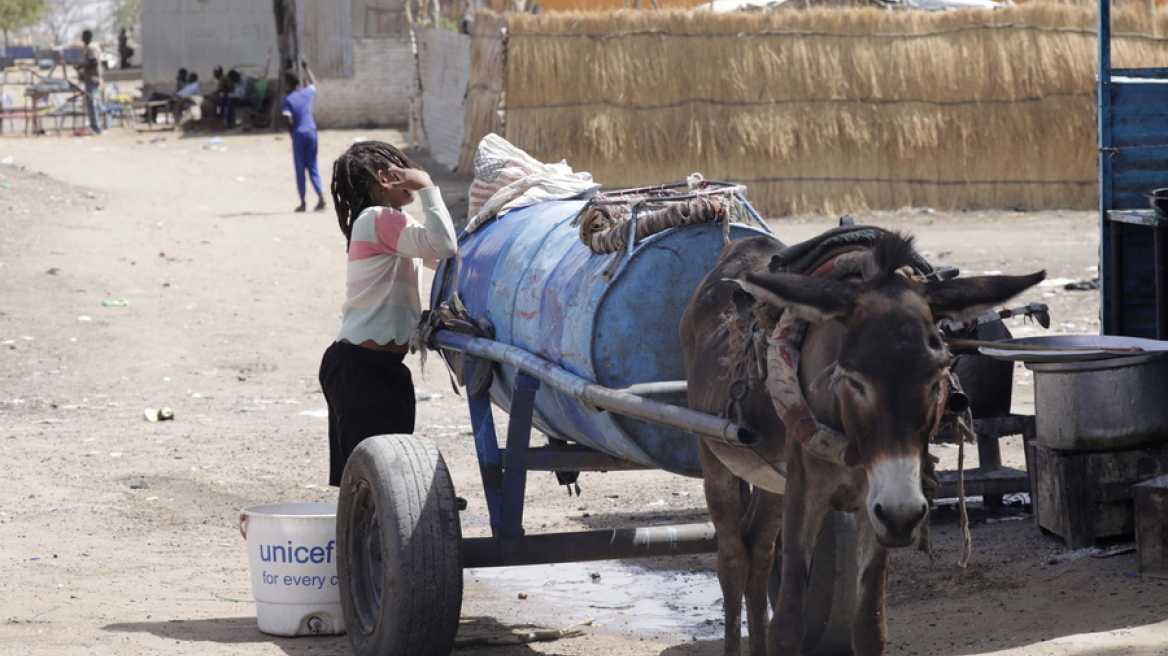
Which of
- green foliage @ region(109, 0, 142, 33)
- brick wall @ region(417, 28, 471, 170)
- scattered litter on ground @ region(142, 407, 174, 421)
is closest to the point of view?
scattered litter on ground @ region(142, 407, 174, 421)

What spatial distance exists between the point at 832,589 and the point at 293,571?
1.95 m

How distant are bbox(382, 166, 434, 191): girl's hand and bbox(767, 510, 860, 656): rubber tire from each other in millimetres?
1928

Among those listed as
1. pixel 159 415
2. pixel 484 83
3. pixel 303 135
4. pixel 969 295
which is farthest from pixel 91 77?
pixel 969 295

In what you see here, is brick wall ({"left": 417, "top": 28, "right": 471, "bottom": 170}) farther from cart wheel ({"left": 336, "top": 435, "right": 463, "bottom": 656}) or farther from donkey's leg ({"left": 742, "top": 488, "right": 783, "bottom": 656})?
donkey's leg ({"left": 742, "top": 488, "right": 783, "bottom": 656})

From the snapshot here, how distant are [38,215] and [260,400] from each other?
346 inches

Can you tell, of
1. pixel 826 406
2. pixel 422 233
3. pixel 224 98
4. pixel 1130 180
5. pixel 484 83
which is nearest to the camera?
pixel 826 406

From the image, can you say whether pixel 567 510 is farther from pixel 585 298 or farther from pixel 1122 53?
pixel 1122 53

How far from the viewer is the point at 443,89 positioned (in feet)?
73.2

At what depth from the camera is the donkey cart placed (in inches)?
161

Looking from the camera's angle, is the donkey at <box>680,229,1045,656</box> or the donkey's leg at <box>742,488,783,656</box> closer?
the donkey at <box>680,229,1045,656</box>

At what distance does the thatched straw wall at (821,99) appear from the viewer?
1648 centimetres

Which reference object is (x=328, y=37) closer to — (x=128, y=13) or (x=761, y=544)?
(x=761, y=544)

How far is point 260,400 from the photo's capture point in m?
9.34

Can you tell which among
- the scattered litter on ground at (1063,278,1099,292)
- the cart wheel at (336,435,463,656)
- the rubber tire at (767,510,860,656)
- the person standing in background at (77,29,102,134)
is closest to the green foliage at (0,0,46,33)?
the person standing in background at (77,29,102,134)
